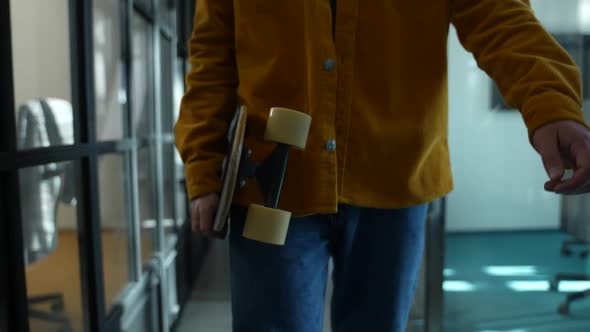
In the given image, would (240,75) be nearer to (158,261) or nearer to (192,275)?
(158,261)

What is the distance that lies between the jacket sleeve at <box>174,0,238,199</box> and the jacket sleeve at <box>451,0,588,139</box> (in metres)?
0.36

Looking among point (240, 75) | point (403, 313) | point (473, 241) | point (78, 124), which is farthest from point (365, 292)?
point (473, 241)

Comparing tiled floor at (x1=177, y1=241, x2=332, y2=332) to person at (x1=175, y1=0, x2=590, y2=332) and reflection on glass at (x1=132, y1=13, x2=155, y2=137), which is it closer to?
reflection on glass at (x1=132, y1=13, x2=155, y2=137)

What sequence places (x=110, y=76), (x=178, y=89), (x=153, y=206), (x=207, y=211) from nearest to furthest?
(x=207, y=211) → (x=110, y=76) → (x=153, y=206) → (x=178, y=89)

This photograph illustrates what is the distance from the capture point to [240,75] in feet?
2.21

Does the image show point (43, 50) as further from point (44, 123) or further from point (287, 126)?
Answer: point (287, 126)

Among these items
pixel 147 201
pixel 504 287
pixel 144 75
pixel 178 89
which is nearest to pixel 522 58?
pixel 504 287

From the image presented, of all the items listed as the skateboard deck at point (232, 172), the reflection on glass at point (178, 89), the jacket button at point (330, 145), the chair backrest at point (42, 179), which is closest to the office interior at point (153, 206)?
the chair backrest at point (42, 179)

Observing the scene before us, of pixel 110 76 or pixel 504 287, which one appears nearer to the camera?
pixel 110 76

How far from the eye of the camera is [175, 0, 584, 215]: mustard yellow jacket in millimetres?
625

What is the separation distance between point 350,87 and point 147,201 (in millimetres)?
1473

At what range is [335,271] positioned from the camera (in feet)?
2.33

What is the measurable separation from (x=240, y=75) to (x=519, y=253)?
145 centimetres

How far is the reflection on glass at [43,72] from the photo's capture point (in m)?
0.84
